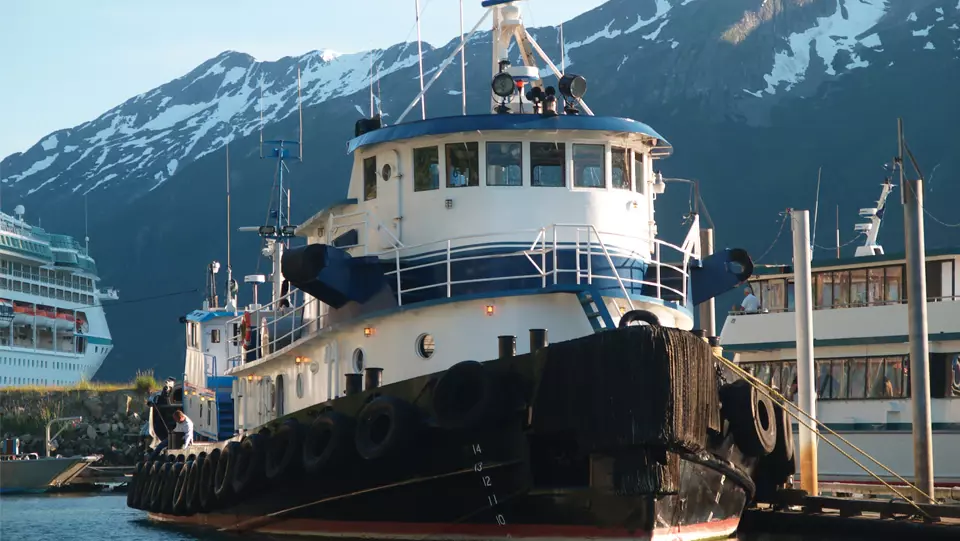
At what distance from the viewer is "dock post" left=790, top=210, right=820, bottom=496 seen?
2183 cm

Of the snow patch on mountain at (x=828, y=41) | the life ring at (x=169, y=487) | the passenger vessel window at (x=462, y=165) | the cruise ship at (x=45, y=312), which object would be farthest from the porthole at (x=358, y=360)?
the snow patch on mountain at (x=828, y=41)

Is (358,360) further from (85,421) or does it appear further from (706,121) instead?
(706,121)

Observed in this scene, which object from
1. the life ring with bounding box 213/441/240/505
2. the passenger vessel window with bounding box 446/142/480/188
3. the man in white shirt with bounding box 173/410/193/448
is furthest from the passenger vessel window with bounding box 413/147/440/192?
the man in white shirt with bounding box 173/410/193/448

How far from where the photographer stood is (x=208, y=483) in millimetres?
20844

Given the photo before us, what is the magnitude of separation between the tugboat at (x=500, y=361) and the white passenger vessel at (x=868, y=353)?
26.5 feet

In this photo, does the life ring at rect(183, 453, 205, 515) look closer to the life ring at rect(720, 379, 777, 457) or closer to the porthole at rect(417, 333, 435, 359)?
the porthole at rect(417, 333, 435, 359)

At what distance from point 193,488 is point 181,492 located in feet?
2.29

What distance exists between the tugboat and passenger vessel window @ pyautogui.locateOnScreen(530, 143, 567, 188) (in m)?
0.02

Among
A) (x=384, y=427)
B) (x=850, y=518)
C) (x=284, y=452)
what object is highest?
(x=384, y=427)

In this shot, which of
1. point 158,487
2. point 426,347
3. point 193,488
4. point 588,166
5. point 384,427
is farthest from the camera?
point 158,487

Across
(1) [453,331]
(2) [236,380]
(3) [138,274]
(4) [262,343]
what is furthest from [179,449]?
(3) [138,274]

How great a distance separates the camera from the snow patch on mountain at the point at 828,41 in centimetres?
15175

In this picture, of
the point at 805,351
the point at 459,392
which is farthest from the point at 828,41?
the point at 459,392

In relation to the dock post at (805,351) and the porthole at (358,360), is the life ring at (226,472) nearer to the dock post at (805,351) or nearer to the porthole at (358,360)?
the porthole at (358,360)
